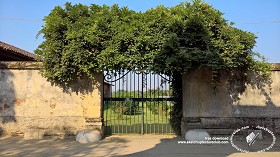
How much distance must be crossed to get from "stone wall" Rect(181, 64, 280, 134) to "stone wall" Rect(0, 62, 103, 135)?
276cm

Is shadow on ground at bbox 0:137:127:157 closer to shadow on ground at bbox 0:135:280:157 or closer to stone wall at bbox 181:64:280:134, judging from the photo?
shadow on ground at bbox 0:135:280:157

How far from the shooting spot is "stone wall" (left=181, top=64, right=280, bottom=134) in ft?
27.6

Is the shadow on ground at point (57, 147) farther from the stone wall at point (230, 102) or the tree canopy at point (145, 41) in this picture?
the stone wall at point (230, 102)

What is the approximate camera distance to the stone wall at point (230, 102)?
8.41 metres

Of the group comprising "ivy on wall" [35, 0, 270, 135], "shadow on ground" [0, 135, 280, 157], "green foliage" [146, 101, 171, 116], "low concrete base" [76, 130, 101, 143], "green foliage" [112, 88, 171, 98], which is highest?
"ivy on wall" [35, 0, 270, 135]

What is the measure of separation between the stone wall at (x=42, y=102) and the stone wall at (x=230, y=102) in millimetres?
2755

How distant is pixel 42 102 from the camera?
8555 mm

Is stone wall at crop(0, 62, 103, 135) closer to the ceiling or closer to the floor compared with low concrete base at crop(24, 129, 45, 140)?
closer to the ceiling

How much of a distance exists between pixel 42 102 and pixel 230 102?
221 inches

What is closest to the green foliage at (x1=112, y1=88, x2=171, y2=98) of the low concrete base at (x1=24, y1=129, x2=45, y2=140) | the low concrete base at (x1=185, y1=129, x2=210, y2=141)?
the low concrete base at (x1=185, y1=129, x2=210, y2=141)

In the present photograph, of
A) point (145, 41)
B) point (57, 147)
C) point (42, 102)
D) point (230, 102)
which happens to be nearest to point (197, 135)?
point (230, 102)

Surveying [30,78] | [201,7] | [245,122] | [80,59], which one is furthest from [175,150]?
[30,78]

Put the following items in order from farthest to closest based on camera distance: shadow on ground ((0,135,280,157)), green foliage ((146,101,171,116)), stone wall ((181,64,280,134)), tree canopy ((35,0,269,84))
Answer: green foliage ((146,101,171,116)) < stone wall ((181,64,280,134)) < tree canopy ((35,0,269,84)) < shadow on ground ((0,135,280,157))

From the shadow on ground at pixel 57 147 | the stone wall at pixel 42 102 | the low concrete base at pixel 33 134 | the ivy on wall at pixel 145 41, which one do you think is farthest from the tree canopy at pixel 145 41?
the shadow on ground at pixel 57 147
